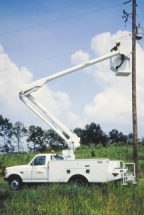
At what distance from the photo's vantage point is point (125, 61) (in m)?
16.5

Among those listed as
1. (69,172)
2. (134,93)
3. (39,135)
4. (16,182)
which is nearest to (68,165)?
(69,172)

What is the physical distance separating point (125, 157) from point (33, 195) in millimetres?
26898

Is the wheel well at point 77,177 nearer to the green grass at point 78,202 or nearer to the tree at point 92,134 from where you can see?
the green grass at point 78,202

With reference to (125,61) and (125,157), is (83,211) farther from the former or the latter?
(125,157)

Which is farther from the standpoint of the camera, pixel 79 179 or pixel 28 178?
pixel 28 178

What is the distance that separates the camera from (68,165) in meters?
15.1

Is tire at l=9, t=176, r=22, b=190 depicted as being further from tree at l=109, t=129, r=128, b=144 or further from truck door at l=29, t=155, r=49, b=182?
tree at l=109, t=129, r=128, b=144

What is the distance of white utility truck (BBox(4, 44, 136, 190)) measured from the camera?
47.5 feet

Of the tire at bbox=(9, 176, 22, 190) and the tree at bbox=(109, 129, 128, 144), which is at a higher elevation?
the tree at bbox=(109, 129, 128, 144)

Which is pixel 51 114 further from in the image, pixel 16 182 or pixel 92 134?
pixel 92 134

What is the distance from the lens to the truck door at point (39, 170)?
620 inches

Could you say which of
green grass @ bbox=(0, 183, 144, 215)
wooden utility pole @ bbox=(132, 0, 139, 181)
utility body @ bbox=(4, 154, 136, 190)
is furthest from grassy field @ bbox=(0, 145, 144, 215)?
wooden utility pole @ bbox=(132, 0, 139, 181)

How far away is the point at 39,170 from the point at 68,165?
170cm

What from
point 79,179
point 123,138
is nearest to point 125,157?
point 79,179
